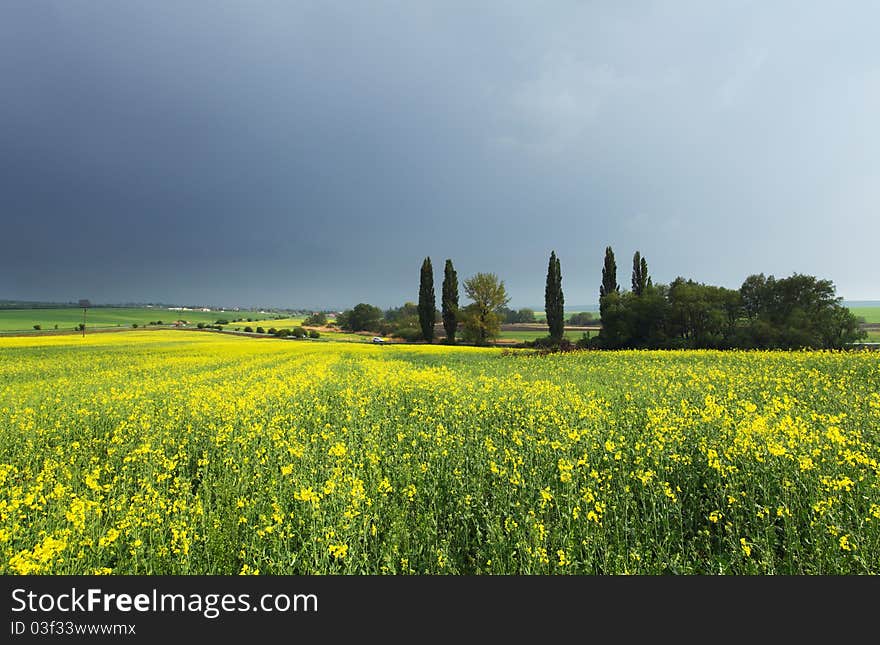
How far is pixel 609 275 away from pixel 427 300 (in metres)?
30.4

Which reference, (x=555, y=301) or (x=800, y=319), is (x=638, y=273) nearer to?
(x=555, y=301)

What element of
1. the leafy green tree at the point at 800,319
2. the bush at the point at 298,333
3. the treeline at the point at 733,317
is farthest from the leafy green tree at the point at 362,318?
the leafy green tree at the point at 800,319

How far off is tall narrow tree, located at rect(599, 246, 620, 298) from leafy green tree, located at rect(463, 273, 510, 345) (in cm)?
1559

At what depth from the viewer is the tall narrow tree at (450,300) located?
64.5 m

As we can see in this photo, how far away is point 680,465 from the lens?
5.27 meters

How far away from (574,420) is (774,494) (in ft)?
10.1

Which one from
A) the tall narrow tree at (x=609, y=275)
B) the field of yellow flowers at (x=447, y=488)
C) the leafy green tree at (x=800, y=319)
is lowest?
the field of yellow flowers at (x=447, y=488)

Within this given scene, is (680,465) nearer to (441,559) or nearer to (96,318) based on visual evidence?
(441,559)

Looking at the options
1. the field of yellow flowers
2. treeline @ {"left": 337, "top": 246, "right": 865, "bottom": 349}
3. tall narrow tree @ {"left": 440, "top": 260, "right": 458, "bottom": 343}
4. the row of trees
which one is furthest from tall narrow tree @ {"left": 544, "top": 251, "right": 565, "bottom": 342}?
the field of yellow flowers

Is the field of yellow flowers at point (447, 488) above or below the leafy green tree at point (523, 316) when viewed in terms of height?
below

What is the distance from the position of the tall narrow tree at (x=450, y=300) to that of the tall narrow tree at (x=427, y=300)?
7.57 ft

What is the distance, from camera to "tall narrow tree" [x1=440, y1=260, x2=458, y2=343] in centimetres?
6450

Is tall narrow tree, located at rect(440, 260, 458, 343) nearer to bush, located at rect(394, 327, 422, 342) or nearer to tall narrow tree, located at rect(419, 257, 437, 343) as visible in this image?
tall narrow tree, located at rect(419, 257, 437, 343)

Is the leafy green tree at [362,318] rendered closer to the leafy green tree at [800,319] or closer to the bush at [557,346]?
the bush at [557,346]
